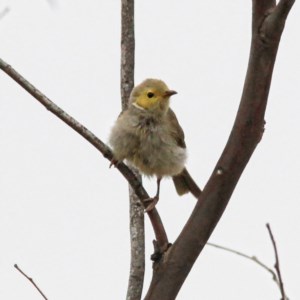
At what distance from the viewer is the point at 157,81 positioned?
5023 millimetres

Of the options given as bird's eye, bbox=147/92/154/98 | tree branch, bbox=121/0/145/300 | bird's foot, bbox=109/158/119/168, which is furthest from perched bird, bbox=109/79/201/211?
bird's foot, bbox=109/158/119/168

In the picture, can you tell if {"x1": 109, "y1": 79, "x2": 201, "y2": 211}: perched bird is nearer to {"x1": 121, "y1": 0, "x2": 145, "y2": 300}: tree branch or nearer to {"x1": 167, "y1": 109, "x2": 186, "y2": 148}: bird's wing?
{"x1": 167, "y1": 109, "x2": 186, "y2": 148}: bird's wing

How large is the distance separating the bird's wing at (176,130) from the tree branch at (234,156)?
6.77ft

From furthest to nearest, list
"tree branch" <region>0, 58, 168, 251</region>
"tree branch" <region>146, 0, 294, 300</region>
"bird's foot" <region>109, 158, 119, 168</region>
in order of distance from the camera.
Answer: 1. "bird's foot" <region>109, 158, 119, 168</region>
2. "tree branch" <region>0, 58, 168, 251</region>
3. "tree branch" <region>146, 0, 294, 300</region>

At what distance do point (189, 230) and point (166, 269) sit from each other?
0.22 metres

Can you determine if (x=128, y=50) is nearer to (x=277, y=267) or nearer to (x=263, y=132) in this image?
(x=263, y=132)

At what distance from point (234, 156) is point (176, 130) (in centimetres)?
235

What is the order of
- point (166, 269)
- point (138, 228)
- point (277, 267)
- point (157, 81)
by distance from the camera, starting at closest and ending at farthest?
point (277, 267) → point (166, 269) → point (138, 228) → point (157, 81)

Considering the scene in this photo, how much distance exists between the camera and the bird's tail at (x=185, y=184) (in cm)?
514

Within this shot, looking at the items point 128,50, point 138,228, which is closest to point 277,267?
point 138,228

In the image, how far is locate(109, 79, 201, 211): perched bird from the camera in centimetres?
466

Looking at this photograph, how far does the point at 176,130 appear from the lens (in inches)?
197

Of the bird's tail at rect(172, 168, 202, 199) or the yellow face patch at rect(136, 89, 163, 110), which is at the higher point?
the yellow face patch at rect(136, 89, 163, 110)

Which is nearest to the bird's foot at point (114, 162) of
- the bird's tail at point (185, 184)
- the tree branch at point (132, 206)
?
the tree branch at point (132, 206)
